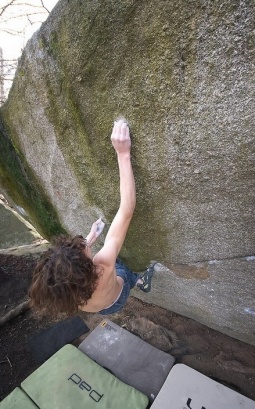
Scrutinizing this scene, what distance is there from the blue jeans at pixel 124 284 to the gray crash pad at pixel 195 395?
68 cm

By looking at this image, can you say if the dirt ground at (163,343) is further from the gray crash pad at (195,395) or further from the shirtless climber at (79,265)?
the shirtless climber at (79,265)

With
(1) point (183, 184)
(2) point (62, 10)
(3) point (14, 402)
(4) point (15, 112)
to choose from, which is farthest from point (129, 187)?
(3) point (14, 402)

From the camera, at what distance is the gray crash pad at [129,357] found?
2314 mm

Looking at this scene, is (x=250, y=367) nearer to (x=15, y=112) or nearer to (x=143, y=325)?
(x=143, y=325)

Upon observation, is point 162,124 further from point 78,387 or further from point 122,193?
point 78,387

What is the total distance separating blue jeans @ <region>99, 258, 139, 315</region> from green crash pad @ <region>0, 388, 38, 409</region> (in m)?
0.95

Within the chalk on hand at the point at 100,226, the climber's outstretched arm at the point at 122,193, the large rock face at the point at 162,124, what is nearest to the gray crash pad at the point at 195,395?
the large rock face at the point at 162,124

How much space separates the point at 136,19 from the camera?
1.17 m

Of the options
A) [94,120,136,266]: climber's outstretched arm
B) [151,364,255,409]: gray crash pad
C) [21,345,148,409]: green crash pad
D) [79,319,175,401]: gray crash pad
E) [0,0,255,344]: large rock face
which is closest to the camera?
[0,0,255,344]: large rock face

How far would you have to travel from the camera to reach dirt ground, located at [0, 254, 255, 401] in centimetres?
239

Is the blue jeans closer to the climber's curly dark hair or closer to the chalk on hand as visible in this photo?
the chalk on hand

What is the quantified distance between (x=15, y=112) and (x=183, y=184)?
1.42 meters

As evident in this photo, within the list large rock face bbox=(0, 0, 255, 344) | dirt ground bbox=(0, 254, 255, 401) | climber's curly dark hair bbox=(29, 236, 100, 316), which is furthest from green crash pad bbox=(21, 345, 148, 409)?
climber's curly dark hair bbox=(29, 236, 100, 316)

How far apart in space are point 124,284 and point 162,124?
56.3 inches
